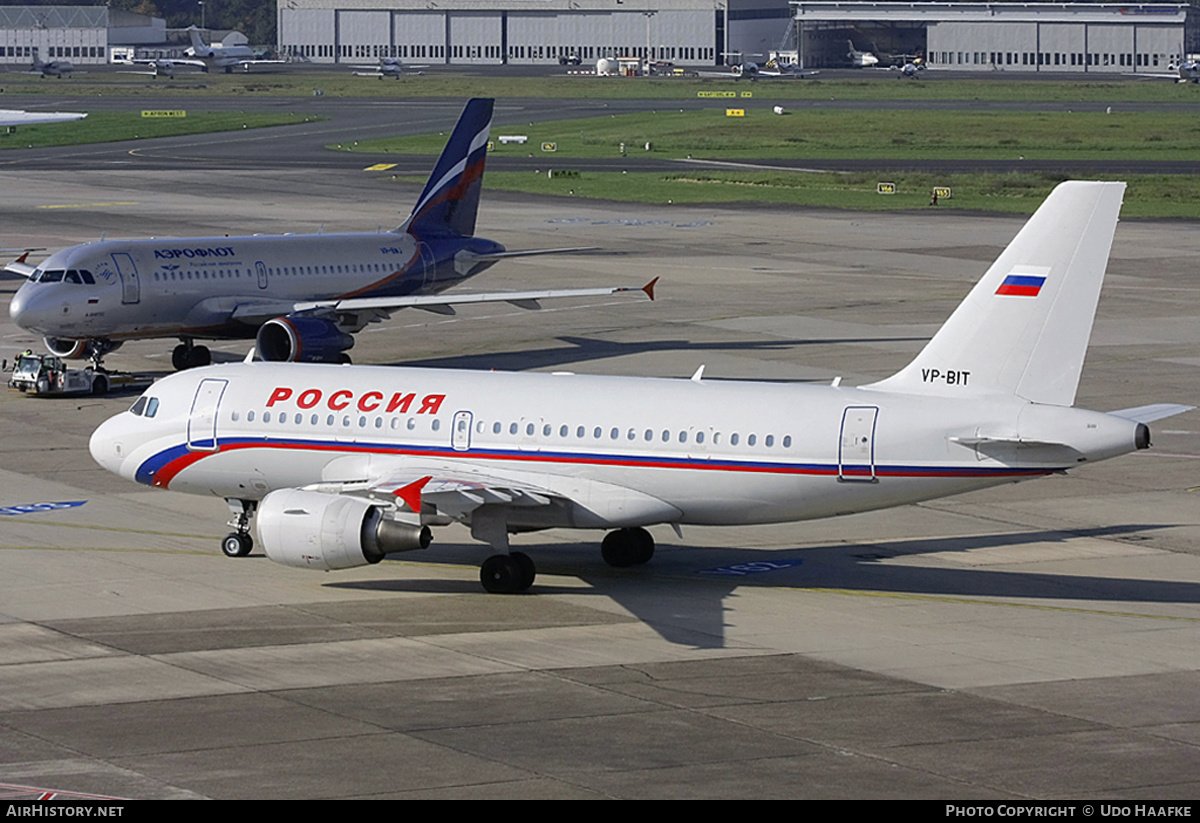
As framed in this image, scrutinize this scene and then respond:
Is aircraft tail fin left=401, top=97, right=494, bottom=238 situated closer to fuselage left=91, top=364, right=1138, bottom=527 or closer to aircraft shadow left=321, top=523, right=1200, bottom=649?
fuselage left=91, top=364, right=1138, bottom=527

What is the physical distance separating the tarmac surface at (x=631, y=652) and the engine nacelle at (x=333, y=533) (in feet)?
3.82

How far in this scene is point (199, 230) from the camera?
9944 centimetres

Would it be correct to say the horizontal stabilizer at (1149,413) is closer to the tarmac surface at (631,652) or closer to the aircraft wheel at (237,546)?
the tarmac surface at (631,652)

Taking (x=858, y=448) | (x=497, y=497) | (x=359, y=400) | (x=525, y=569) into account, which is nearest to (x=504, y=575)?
(x=525, y=569)

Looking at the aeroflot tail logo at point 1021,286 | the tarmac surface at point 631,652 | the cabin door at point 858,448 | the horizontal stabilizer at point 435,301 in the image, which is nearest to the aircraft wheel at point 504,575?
the tarmac surface at point 631,652

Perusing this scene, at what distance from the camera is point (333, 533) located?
31.6m

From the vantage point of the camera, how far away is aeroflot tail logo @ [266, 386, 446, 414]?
3500 cm

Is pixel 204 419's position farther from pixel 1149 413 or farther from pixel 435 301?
pixel 435 301

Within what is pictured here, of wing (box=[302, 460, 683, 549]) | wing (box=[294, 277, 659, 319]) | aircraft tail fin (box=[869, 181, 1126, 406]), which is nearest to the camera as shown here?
aircraft tail fin (box=[869, 181, 1126, 406])

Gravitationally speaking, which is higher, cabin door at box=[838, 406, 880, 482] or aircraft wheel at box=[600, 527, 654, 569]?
cabin door at box=[838, 406, 880, 482]

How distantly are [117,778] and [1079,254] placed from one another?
61.7ft

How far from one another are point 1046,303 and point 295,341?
97.8ft

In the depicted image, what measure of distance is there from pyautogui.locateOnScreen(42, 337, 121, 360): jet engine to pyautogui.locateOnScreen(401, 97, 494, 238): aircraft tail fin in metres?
13.1

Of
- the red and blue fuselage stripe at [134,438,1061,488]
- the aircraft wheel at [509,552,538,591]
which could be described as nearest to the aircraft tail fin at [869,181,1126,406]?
the red and blue fuselage stripe at [134,438,1061,488]
